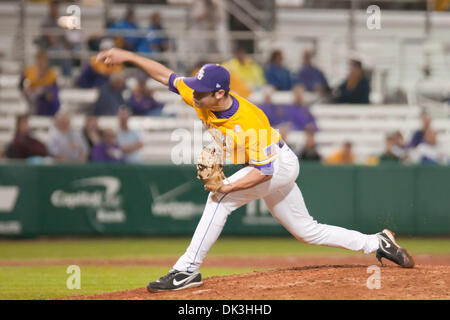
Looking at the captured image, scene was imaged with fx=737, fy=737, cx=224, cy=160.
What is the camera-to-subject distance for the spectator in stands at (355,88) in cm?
1512

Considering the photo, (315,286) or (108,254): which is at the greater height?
(315,286)

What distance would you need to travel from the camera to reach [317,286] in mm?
6402

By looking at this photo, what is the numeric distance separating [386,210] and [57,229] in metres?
5.91

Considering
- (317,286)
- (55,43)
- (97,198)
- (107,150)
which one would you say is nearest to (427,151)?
(107,150)

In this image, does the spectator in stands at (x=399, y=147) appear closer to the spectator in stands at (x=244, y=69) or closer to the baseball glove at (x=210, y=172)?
the spectator in stands at (x=244, y=69)

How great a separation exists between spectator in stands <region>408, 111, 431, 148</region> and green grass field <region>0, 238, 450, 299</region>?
209 centimetres

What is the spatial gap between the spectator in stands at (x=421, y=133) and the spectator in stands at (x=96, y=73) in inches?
240

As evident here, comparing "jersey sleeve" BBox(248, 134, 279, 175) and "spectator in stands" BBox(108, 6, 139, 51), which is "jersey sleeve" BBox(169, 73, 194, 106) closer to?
"jersey sleeve" BBox(248, 134, 279, 175)

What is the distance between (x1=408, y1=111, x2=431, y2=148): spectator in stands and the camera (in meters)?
14.5

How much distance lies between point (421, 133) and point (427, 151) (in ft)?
1.26

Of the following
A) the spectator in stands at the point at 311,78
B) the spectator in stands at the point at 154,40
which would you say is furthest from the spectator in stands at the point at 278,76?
the spectator in stands at the point at 154,40

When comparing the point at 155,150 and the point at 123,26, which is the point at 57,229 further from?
the point at 123,26

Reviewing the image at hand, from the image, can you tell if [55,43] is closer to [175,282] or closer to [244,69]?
[244,69]

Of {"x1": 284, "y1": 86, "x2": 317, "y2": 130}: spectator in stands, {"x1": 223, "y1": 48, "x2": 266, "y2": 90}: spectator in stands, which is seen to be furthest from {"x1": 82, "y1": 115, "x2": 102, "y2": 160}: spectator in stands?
{"x1": 284, "y1": 86, "x2": 317, "y2": 130}: spectator in stands
